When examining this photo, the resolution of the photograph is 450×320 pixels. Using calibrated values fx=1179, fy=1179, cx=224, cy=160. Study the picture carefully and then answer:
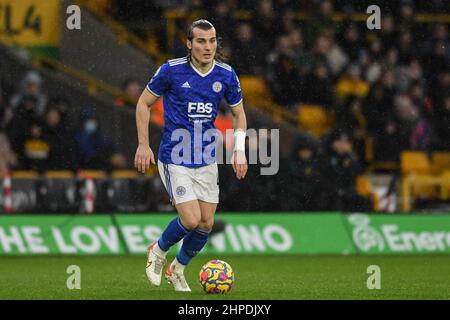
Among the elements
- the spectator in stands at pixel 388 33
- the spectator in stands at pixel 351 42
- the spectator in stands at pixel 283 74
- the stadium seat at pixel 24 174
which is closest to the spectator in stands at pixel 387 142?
the spectator in stands at pixel 283 74

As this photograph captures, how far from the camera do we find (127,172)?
17.4 meters

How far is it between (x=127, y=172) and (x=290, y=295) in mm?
7482

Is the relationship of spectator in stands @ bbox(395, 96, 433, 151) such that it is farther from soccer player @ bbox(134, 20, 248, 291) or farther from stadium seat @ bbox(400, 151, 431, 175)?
soccer player @ bbox(134, 20, 248, 291)

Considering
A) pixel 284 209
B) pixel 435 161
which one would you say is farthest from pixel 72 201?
pixel 435 161

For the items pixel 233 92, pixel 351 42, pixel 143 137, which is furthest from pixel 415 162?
pixel 143 137

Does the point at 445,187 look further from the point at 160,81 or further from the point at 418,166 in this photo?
the point at 160,81

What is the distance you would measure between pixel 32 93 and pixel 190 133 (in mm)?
7743

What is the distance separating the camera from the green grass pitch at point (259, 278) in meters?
10.3

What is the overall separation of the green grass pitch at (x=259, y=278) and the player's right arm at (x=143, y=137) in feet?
3.74

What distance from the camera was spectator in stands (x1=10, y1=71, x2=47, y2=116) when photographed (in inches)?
704

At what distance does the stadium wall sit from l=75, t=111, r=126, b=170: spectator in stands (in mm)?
1244

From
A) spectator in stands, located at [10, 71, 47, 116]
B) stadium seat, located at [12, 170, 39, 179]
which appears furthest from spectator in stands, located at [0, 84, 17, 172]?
spectator in stands, located at [10, 71, 47, 116]

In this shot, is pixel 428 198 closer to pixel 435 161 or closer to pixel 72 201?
pixel 435 161

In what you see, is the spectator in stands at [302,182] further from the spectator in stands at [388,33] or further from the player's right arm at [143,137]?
the player's right arm at [143,137]
